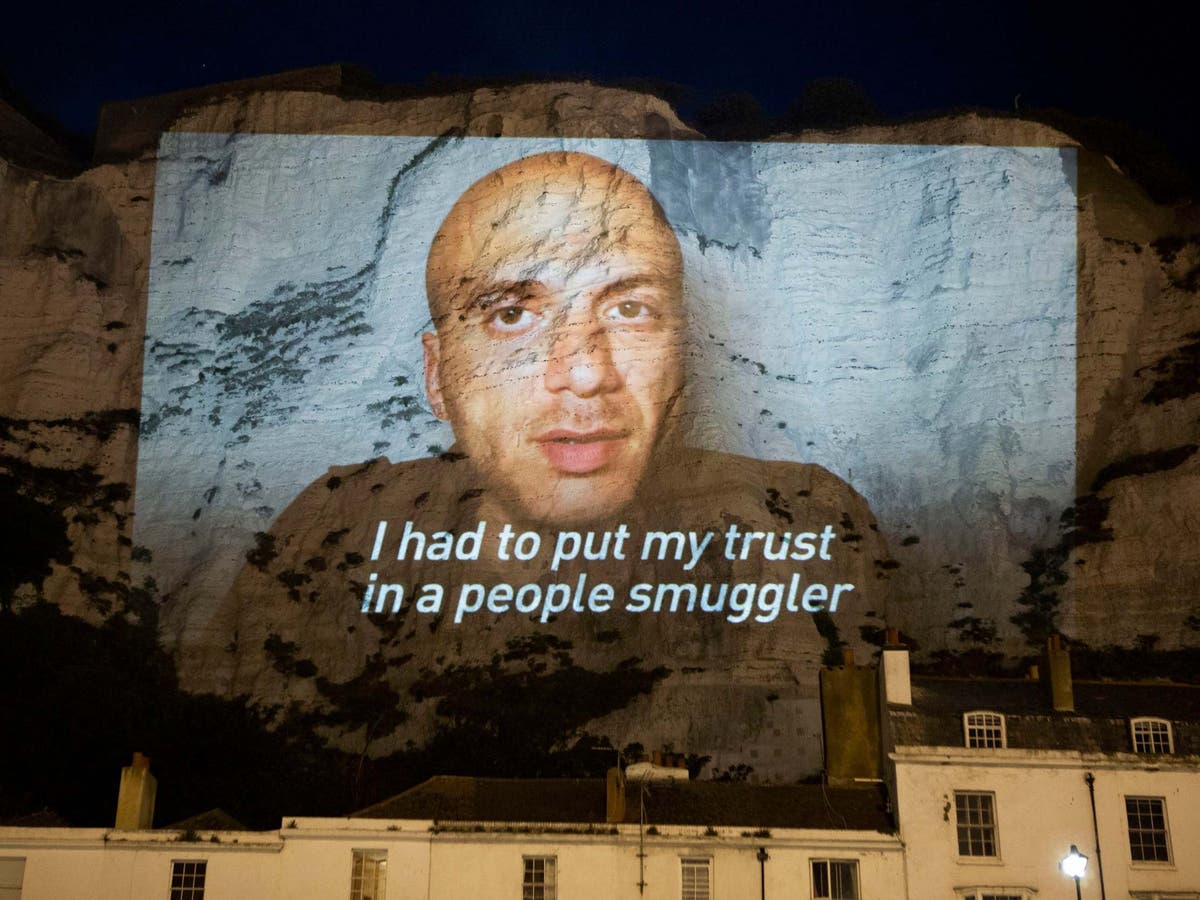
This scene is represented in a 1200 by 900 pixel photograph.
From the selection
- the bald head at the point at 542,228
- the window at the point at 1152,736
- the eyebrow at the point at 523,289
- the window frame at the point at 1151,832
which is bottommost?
the window frame at the point at 1151,832

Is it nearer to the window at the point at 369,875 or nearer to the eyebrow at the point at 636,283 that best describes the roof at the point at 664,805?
the window at the point at 369,875

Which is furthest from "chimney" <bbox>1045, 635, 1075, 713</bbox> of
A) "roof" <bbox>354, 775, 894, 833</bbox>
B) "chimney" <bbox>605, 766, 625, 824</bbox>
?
"chimney" <bbox>605, 766, 625, 824</bbox>

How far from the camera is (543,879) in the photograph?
899 inches

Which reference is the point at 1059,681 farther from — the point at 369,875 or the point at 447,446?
the point at 447,446

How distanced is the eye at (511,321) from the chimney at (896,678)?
93.4ft

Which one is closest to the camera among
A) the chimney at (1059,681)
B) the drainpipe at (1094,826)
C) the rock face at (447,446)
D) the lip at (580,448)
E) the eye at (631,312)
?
the drainpipe at (1094,826)

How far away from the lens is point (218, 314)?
5469 centimetres

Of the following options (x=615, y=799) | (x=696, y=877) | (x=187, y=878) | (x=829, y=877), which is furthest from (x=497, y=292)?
(x=829, y=877)

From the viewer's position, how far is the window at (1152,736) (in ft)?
76.7

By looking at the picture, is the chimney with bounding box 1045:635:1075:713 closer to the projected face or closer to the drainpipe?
the drainpipe

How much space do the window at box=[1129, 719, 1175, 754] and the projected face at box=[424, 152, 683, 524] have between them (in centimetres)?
2465

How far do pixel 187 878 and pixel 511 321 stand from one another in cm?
3034

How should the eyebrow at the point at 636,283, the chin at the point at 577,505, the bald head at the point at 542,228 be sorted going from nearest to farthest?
1. the chin at the point at 577,505
2. the eyebrow at the point at 636,283
3. the bald head at the point at 542,228

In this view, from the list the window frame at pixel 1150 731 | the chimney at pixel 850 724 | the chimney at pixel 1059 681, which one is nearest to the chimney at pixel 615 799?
the chimney at pixel 850 724
